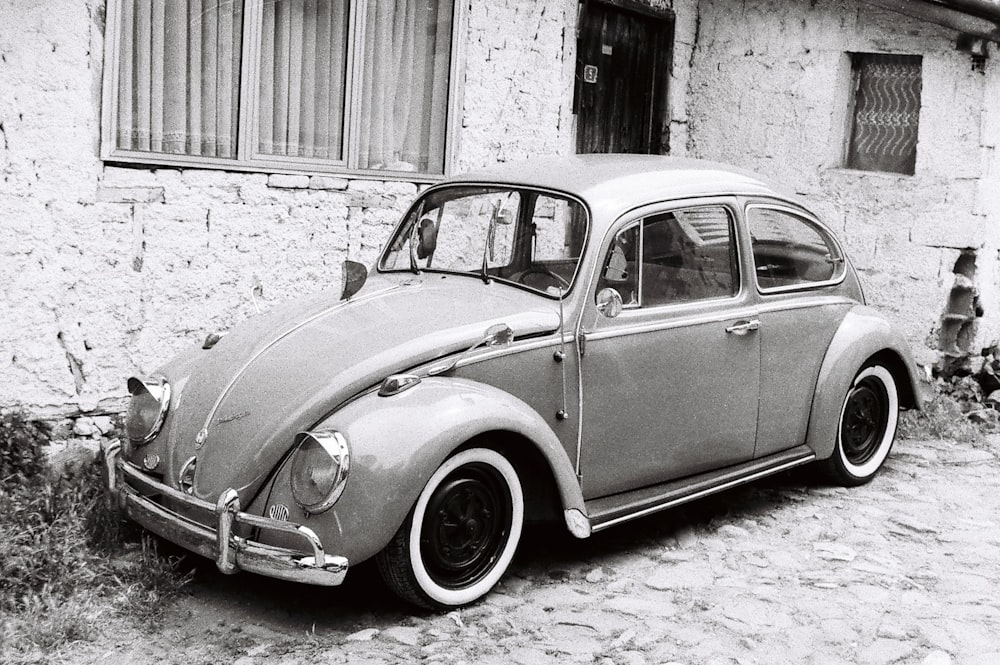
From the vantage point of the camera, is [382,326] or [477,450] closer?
[477,450]

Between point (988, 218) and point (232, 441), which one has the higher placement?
point (988, 218)

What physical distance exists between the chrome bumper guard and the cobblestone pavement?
0.94 feet

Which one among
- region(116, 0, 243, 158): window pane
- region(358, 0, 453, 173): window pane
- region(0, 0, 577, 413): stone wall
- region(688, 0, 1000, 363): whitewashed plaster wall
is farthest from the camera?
region(688, 0, 1000, 363): whitewashed plaster wall

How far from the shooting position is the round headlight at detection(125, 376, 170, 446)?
432cm

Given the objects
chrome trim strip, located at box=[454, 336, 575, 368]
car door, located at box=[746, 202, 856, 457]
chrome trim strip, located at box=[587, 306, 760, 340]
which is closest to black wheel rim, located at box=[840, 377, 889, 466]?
car door, located at box=[746, 202, 856, 457]

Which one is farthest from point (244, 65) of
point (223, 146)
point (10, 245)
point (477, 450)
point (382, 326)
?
point (477, 450)

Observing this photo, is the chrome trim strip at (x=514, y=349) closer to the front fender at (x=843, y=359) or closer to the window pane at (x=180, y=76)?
the front fender at (x=843, y=359)

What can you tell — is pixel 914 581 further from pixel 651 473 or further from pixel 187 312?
pixel 187 312

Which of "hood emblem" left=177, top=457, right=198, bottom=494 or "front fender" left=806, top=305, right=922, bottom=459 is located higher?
"front fender" left=806, top=305, right=922, bottom=459

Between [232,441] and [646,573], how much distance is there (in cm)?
176

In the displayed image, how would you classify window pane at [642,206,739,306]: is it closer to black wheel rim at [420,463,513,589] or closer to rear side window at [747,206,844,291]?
rear side window at [747,206,844,291]

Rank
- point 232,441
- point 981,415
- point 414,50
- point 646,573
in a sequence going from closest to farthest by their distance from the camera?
1. point 232,441
2. point 646,573
3. point 414,50
4. point 981,415

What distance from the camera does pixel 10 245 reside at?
5180 mm

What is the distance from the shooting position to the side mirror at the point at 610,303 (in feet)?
14.4
